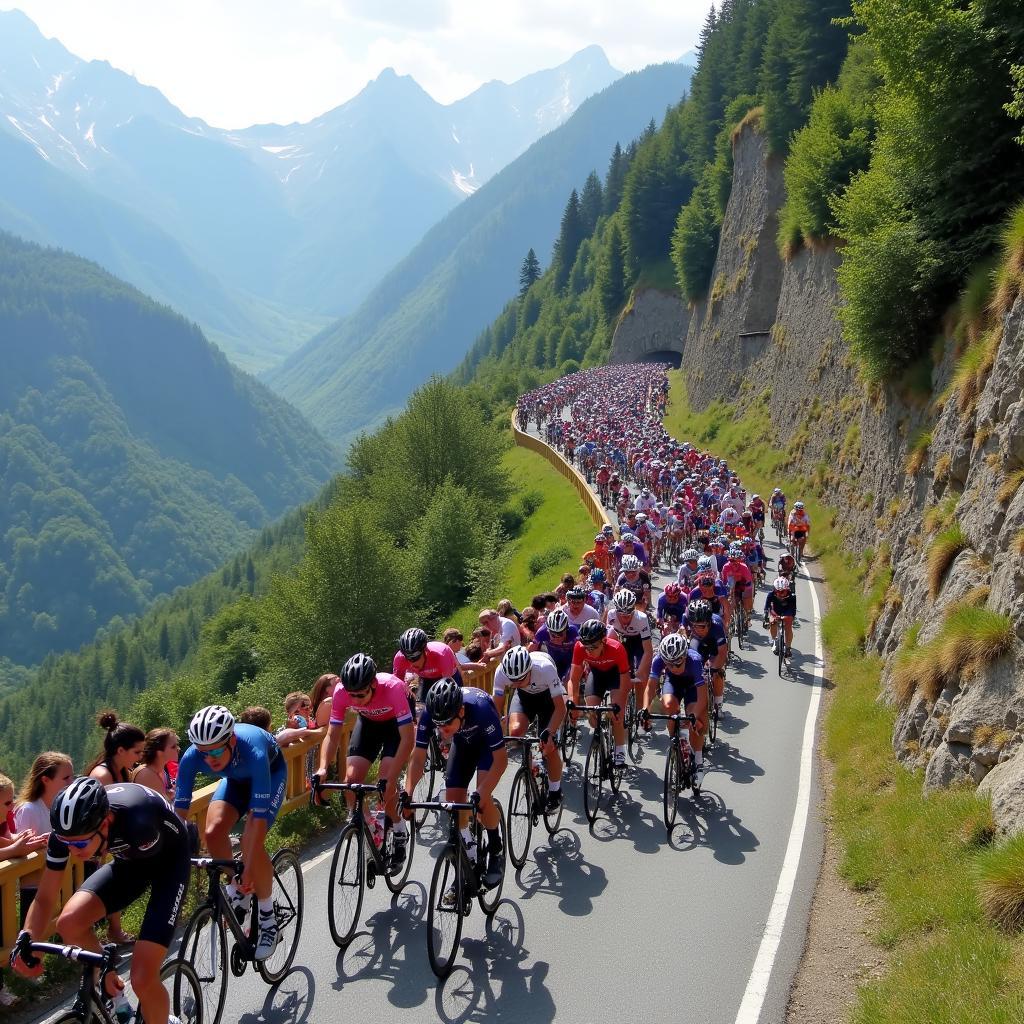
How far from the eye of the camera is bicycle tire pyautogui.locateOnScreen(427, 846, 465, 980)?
22.0 ft

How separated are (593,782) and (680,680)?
147 centimetres

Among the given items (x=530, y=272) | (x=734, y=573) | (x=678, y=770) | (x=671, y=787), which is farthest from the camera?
(x=530, y=272)

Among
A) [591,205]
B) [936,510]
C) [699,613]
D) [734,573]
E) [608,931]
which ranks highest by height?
[591,205]

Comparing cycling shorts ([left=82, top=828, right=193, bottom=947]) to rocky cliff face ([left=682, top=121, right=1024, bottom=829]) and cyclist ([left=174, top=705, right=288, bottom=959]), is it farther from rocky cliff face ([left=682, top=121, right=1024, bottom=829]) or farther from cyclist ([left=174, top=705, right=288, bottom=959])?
rocky cliff face ([left=682, top=121, right=1024, bottom=829])

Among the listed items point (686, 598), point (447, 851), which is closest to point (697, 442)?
point (686, 598)

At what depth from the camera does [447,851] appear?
22.7ft

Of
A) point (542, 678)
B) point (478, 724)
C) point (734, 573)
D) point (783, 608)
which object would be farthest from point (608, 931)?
point (734, 573)

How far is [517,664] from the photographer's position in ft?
27.7

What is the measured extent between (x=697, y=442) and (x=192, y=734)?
47.2 m

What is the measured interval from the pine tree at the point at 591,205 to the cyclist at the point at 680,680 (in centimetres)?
13566

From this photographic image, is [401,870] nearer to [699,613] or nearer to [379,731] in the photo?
[379,731]

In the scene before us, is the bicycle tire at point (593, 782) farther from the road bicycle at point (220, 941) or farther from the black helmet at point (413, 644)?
the road bicycle at point (220, 941)

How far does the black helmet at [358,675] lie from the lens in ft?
24.4

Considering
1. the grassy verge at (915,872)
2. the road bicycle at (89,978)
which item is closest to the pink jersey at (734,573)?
the grassy verge at (915,872)
